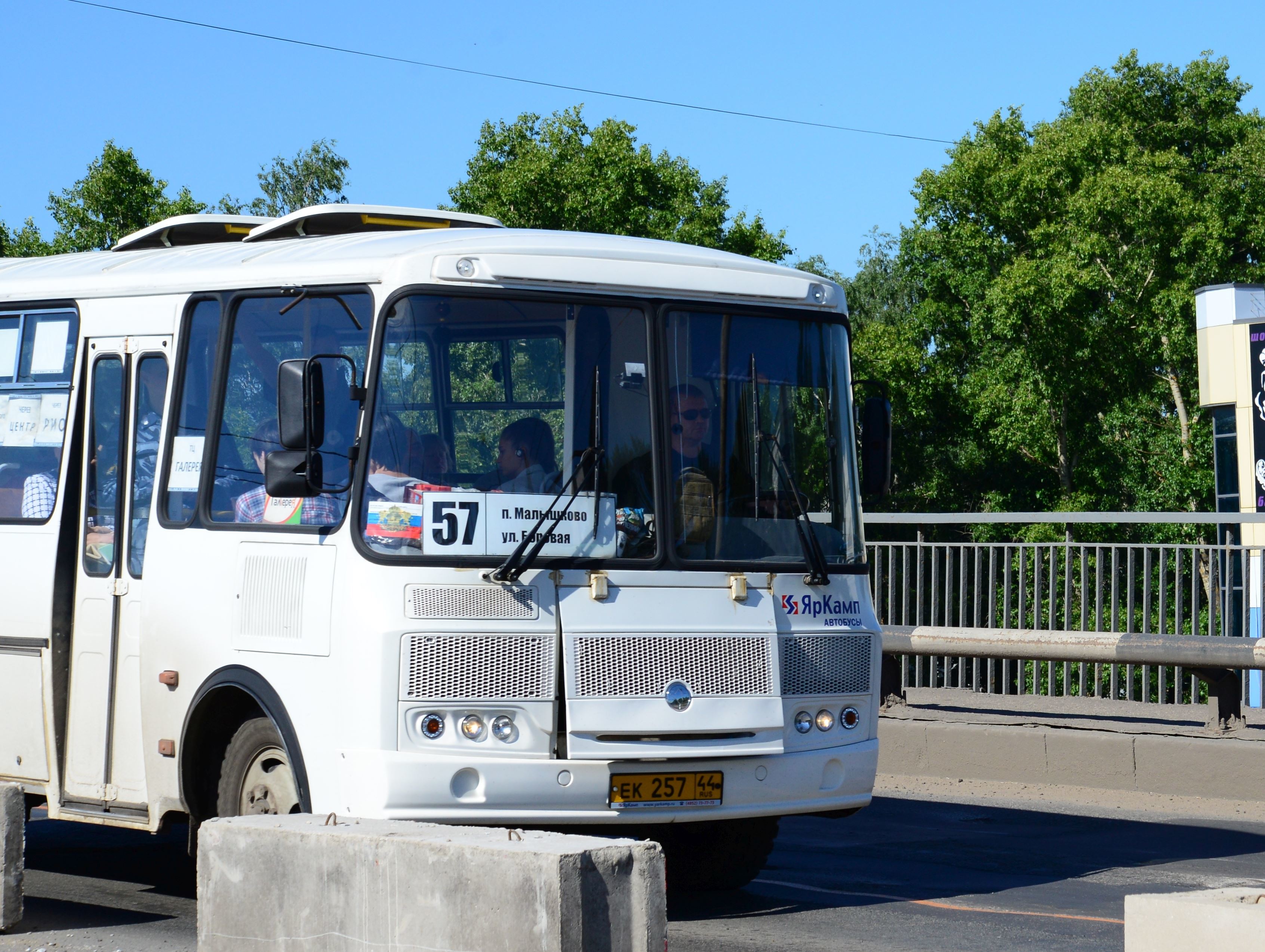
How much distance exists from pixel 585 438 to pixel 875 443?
5.90 feet

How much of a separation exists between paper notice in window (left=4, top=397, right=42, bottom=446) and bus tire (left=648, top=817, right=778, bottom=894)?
143 inches

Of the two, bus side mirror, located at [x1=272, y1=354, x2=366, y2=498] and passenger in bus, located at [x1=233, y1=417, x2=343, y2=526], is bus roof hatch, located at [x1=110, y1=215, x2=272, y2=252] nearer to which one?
passenger in bus, located at [x1=233, y1=417, x2=343, y2=526]

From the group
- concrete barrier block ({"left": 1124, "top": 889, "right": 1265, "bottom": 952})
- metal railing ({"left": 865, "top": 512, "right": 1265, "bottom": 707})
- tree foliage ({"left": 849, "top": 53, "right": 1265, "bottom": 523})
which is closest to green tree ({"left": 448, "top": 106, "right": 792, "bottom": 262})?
tree foliage ({"left": 849, "top": 53, "right": 1265, "bottom": 523})

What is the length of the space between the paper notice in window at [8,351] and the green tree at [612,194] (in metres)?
37.1

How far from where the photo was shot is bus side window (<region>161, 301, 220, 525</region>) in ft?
26.1

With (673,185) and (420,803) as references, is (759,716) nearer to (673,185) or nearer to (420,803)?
(420,803)

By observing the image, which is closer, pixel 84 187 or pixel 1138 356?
pixel 84 187

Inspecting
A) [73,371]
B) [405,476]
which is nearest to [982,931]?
[405,476]

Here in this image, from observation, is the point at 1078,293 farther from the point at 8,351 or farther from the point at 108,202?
the point at 8,351

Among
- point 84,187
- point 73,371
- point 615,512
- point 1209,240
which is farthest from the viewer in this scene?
point 1209,240

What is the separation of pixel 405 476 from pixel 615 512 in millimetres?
883

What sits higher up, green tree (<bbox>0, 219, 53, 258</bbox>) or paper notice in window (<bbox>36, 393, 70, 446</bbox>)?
green tree (<bbox>0, 219, 53, 258</bbox>)

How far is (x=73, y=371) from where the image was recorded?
860 cm

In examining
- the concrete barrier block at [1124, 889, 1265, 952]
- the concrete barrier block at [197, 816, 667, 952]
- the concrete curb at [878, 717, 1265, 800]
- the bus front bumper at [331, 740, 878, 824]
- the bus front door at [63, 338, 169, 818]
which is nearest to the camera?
the concrete barrier block at [1124, 889, 1265, 952]
